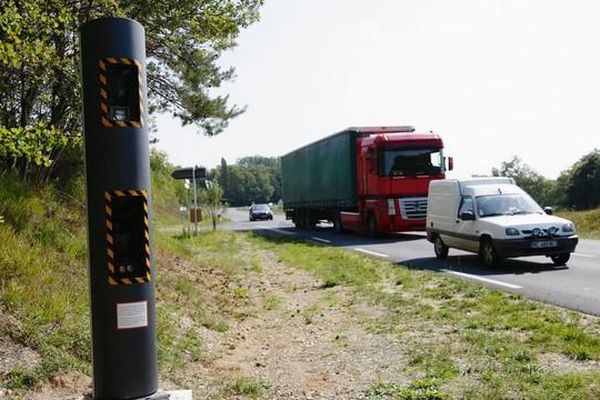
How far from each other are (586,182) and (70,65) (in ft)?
214

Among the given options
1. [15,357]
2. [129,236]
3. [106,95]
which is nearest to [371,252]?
[15,357]

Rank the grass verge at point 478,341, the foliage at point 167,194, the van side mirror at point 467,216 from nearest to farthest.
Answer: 1. the grass verge at point 478,341
2. the van side mirror at point 467,216
3. the foliage at point 167,194

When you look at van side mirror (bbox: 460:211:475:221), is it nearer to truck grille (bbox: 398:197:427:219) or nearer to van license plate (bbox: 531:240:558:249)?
van license plate (bbox: 531:240:558:249)

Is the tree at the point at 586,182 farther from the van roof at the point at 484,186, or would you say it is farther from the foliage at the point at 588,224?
the van roof at the point at 484,186

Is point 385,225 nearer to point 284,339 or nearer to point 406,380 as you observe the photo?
point 284,339

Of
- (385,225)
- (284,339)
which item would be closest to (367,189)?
(385,225)

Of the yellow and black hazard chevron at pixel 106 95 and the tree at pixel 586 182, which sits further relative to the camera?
the tree at pixel 586 182

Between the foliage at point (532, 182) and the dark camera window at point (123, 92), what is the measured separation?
4055 inches

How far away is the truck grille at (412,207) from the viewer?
22.5 m

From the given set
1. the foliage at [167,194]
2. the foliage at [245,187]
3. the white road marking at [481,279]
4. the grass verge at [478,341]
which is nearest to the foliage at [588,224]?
the white road marking at [481,279]

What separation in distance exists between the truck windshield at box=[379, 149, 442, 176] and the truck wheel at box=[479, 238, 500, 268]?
359 inches

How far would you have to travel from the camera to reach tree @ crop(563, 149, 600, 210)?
212ft

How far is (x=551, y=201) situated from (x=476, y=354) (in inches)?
4013

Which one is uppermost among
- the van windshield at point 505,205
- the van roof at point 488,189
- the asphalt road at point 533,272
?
the van roof at point 488,189
